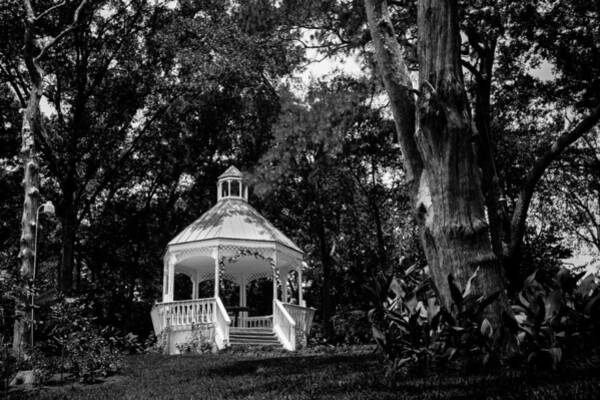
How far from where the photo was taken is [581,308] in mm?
6062

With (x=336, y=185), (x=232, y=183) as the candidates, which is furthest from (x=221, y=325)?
(x=336, y=185)

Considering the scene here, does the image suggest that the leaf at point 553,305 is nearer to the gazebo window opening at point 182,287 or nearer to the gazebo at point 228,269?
the gazebo at point 228,269

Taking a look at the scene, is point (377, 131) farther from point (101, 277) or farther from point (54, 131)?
point (101, 277)

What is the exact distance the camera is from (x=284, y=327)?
20.8 m

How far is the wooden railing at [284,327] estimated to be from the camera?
66.0 feet

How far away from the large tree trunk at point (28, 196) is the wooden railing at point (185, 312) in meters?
9.21

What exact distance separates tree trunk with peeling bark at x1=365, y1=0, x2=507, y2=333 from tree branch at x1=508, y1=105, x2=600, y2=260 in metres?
7.28

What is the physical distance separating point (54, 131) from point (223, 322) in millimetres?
11115

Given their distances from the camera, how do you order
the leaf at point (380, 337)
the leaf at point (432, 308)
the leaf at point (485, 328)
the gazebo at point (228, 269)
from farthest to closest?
the gazebo at point (228, 269) → the leaf at point (380, 337) → the leaf at point (432, 308) → the leaf at point (485, 328)

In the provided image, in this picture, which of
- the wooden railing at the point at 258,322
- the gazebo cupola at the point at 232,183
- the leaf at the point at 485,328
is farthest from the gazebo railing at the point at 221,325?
the leaf at the point at 485,328

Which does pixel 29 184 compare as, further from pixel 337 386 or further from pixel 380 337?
pixel 337 386

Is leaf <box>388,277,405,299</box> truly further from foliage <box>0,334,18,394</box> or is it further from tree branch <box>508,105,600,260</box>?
tree branch <box>508,105,600,260</box>

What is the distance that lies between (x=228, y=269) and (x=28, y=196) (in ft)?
48.4

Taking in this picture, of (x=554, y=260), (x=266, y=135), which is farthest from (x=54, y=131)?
(x=554, y=260)
